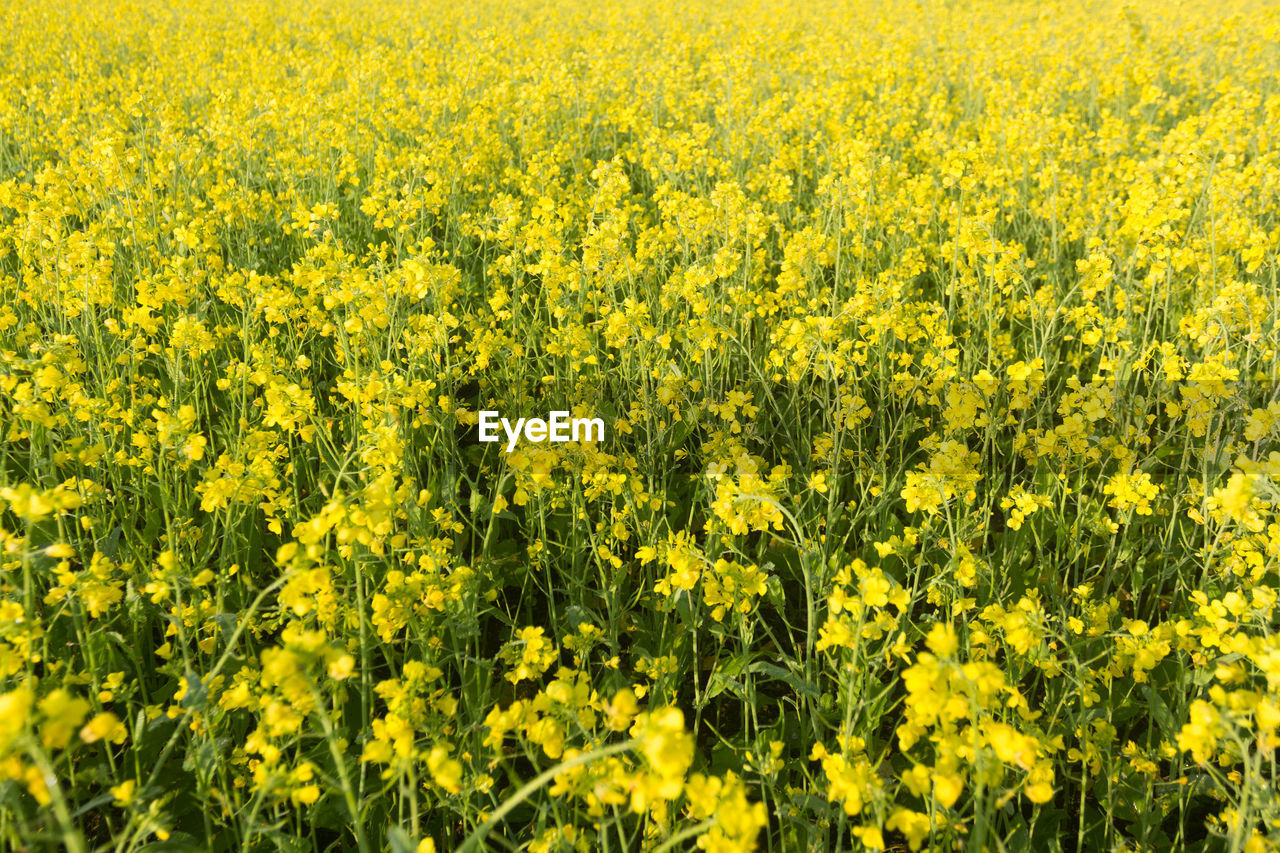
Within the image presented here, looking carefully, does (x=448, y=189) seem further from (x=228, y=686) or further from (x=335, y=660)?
(x=335, y=660)

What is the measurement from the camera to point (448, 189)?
468 centimetres

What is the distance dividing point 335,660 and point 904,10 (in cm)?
1525

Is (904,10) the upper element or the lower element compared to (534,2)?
lower

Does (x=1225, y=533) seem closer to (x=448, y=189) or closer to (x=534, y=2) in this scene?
(x=448, y=189)

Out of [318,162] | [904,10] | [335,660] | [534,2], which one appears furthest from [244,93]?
[534,2]

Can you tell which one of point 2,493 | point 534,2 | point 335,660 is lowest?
point 335,660

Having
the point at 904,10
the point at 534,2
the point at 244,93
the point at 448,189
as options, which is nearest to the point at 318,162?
the point at 448,189

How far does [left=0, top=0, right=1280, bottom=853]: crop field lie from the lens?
1.41 meters

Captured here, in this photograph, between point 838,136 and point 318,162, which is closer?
point 318,162

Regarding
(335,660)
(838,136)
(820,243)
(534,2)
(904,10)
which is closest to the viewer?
(335,660)

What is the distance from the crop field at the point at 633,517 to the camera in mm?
1412

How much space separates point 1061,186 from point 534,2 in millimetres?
15361

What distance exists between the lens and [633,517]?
90.2 inches

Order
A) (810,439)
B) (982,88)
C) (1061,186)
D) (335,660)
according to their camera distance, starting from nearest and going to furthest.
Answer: (335,660) < (810,439) < (1061,186) < (982,88)
